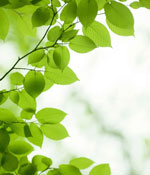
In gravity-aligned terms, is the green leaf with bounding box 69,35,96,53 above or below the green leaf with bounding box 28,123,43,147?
above

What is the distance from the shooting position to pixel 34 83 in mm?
668

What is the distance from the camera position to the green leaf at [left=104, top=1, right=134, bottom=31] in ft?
1.97

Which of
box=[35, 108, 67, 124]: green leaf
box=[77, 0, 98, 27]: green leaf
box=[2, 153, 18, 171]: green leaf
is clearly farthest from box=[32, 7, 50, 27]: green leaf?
box=[2, 153, 18, 171]: green leaf

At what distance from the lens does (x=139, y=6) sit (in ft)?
2.20

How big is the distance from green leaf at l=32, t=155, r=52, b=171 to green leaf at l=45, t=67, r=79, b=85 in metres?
0.20

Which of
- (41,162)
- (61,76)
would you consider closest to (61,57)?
(61,76)

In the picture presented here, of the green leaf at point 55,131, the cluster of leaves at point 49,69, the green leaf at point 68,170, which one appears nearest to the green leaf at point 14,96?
the cluster of leaves at point 49,69

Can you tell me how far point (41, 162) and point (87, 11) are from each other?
0.39 meters

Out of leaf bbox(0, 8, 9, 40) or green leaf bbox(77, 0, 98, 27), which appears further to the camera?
leaf bbox(0, 8, 9, 40)

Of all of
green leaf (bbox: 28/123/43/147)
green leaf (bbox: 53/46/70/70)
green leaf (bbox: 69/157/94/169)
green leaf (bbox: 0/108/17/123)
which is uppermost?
green leaf (bbox: 53/46/70/70)

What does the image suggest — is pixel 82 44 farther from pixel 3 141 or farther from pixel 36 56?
pixel 3 141

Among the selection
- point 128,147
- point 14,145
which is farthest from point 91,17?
point 128,147

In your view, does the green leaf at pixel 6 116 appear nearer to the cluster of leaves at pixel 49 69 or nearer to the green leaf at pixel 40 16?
the cluster of leaves at pixel 49 69

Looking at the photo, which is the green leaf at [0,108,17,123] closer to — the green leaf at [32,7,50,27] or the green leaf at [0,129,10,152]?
the green leaf at [0,129,10,152]
